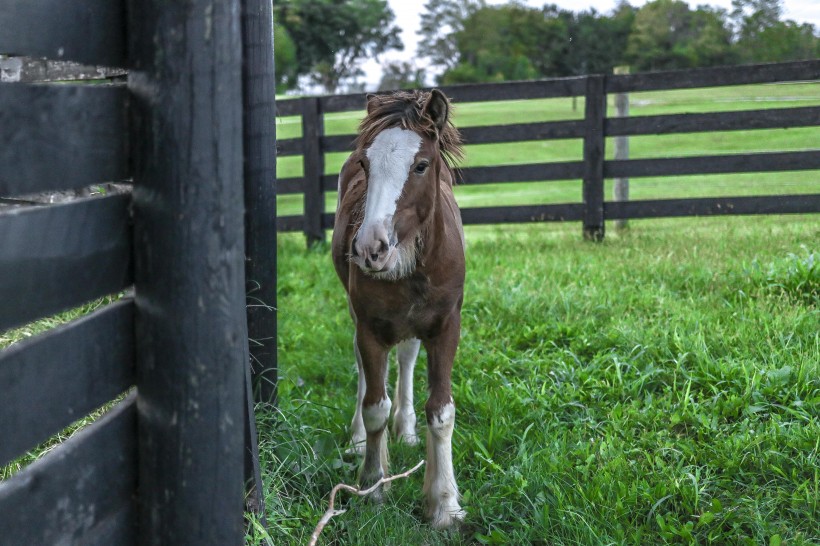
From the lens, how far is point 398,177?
3.05m

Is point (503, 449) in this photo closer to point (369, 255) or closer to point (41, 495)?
point (369, 255)

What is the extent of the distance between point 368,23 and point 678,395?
222ft

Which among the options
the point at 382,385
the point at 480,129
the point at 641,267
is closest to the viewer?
the point at 382,385

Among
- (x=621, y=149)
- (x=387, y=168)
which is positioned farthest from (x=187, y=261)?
(x=621, y=149)

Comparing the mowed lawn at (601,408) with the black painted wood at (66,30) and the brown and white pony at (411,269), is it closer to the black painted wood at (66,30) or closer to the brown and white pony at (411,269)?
the brown and white pony at (411,269)

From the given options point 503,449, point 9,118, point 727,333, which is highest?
point 9,118

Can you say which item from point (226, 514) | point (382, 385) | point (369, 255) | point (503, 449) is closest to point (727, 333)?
point (503, 449)

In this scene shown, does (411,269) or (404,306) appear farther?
(404,306)

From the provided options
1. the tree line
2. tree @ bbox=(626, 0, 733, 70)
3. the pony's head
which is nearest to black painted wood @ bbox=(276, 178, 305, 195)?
the pony's head

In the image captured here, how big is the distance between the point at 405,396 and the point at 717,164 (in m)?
5.63

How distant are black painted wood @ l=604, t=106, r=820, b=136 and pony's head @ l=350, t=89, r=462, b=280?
5732mm

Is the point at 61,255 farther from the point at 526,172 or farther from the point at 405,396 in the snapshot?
the point at 526,172

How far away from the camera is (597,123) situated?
8.77 meters

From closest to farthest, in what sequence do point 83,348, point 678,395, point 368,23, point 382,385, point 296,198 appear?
point 83,348 < point 382,385 < point 678,395 < point 296,198 < point 368,23
